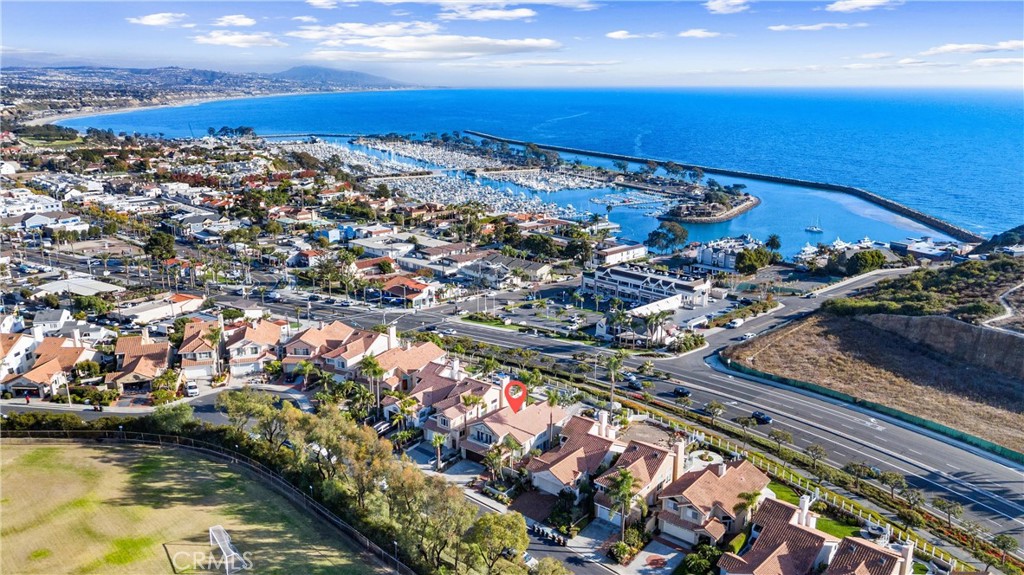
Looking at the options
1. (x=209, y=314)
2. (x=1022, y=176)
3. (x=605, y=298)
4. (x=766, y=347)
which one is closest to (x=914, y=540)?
(x=766, y=347)

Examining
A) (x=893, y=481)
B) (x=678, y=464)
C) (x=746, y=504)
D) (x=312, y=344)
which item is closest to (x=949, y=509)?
(x=893, y=481)

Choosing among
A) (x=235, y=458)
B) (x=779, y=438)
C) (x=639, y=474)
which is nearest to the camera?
(x=639, y=474)

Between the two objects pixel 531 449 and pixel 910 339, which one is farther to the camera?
pixel 910 339

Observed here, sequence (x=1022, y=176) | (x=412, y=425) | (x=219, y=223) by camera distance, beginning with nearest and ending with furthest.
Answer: (x=412, y=425), (x=219, y=223), (x=1022, y=176)

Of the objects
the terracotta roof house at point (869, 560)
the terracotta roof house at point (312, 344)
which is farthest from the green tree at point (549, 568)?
the terracotta roof house at point (312, 344)

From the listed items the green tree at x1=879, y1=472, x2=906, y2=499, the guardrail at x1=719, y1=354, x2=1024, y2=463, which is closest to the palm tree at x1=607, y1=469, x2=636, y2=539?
the green tree at x1=879, y1=472, x2=906, y2=499

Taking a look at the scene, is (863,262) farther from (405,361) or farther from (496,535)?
(496,535)

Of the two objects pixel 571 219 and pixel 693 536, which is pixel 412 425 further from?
pixel 571 219

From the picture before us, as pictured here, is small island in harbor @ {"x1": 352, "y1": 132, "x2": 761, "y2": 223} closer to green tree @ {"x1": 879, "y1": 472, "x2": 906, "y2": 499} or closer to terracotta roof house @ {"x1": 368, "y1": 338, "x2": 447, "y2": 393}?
terracotta roof house @ {"x1": 368, "y1": 338, "x2": 447, "y2": 393}
